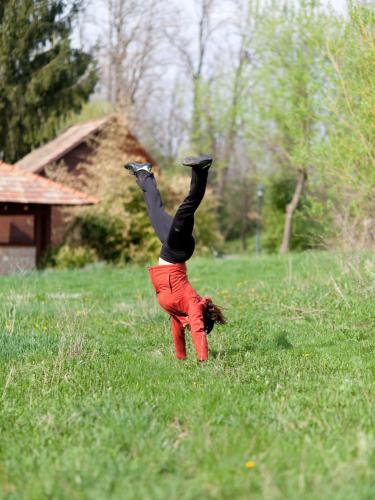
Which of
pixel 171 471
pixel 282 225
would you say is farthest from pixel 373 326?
pixel 282 225

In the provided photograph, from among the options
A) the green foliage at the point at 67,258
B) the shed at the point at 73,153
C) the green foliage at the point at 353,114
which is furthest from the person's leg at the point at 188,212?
the shed at the point at 73,153

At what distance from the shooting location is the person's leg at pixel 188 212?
A: 6.87m

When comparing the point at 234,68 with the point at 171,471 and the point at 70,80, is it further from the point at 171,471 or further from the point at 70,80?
the point at 171,471

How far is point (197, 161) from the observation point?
6637 mm

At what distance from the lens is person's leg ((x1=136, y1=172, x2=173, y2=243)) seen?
293 inches

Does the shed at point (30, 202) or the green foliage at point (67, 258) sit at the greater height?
the shed at point (30, 202)

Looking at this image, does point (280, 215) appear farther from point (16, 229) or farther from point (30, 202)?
point (30, 202)

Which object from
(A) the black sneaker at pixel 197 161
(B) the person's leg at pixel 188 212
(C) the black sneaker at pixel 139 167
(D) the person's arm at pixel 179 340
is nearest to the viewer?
(A) the black sneaker at pixel 197 161

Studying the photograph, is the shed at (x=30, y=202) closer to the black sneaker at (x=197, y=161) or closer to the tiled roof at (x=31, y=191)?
the tiled roof at (x=31, y=191)

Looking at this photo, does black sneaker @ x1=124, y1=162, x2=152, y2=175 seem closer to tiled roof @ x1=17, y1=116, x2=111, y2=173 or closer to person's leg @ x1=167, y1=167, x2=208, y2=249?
person's leg @ x1=167, y1=167, x2=208, y2=249

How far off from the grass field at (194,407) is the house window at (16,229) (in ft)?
53.6

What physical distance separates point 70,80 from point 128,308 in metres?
22.1

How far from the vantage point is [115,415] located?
17.3 ft

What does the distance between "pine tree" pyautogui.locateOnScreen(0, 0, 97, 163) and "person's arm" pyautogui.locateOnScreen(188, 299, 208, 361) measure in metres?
25.5
